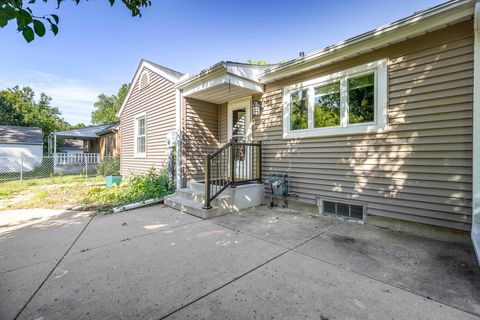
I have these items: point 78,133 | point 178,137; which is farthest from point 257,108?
point 78,133

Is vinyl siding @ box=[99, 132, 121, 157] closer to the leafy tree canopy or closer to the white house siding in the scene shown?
the white house siding

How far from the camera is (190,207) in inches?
186

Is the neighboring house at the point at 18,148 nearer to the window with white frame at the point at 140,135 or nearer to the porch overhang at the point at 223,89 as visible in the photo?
the window with white frame at the point at 140,135

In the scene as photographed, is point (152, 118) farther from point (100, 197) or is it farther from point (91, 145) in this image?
point (91, 145)

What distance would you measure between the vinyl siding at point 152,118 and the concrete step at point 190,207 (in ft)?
5.84

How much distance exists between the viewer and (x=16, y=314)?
1717 millimetres

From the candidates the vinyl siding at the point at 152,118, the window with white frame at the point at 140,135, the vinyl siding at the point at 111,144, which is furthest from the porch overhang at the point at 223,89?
the vinyl siding at the point at 111,144

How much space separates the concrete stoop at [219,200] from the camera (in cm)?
460

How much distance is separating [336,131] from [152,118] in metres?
5.85

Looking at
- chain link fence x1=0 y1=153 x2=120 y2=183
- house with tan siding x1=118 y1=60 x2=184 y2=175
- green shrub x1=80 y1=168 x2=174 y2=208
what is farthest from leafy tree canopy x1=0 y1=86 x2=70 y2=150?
green shrub x1=80 y1=168 x2=174 y2=208

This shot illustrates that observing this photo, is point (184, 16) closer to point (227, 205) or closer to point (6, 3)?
point (227, 205)

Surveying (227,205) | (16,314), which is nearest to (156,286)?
(16,314)

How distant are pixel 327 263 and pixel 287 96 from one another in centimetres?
366

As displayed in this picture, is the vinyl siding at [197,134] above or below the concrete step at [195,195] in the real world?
above
